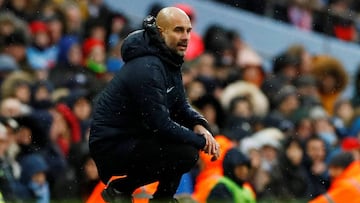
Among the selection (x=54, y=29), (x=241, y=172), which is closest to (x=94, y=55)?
(x=54, y=29)

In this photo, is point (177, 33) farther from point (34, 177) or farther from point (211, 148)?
point (34, 177)

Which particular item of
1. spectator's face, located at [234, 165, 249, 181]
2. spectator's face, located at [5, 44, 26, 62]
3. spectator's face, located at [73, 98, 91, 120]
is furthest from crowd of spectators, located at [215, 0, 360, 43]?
spectator's face, located at [234, 165, 249, 181]

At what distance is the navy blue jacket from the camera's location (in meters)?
11.0

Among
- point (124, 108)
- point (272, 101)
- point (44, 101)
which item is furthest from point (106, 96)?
point (272, 101)

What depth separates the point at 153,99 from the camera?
1099cm

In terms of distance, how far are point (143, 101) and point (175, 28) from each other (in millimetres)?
594

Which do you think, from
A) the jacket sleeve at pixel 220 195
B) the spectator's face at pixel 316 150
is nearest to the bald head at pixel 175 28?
the jacket sleeve at pixel 220 195

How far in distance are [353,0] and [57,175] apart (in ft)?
35.3

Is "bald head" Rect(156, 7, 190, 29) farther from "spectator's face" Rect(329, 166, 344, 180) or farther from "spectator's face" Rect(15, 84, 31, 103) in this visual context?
"spectator's face" Rect(15, 84, 31, 103)

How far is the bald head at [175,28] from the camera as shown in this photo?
1104 centimetres

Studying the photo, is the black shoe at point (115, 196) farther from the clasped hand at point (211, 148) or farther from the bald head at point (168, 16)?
the bald head at point (168, 16)

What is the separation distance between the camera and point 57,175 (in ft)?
50.2

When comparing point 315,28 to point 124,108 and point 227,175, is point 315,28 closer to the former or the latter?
point 227,175

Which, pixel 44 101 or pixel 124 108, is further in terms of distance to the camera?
pixel 44 101
